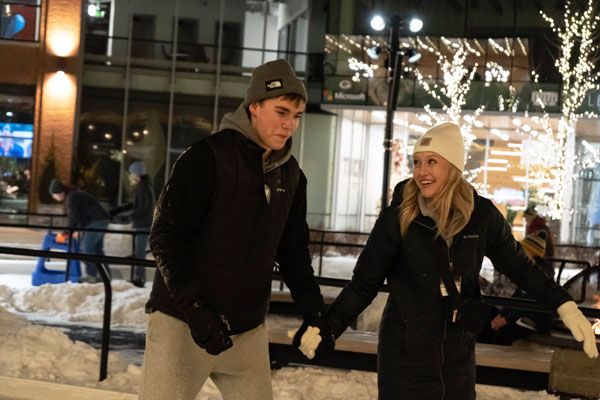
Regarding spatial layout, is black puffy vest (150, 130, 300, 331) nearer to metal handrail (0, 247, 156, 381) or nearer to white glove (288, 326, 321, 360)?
white glove (288, 326, 321, 360)

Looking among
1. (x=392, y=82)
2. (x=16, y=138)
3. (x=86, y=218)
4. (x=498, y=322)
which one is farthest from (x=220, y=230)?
(x=16, y=138)

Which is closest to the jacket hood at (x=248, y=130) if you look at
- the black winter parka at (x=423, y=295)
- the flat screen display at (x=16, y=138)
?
the black winter parka at (x=423, y=295)

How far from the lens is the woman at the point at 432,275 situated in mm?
3684

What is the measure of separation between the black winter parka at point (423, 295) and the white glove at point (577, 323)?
4 centimetres

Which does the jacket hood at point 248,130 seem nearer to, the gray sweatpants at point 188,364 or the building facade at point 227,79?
the gray sweatpants at point 188,364

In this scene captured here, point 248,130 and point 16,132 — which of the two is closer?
point 248,130

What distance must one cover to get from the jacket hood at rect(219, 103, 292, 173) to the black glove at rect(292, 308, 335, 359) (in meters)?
0.66

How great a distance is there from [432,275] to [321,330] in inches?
20.0

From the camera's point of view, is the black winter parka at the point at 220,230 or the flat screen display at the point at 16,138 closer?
the black winter parka at the point at 220,230

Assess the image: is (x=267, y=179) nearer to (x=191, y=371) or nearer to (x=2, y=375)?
(x=191, y=371)

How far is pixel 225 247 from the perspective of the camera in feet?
11.2

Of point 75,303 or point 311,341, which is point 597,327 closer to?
point 311,341

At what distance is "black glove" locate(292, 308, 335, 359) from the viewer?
3.80 meters

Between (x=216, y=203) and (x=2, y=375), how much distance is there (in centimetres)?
391
